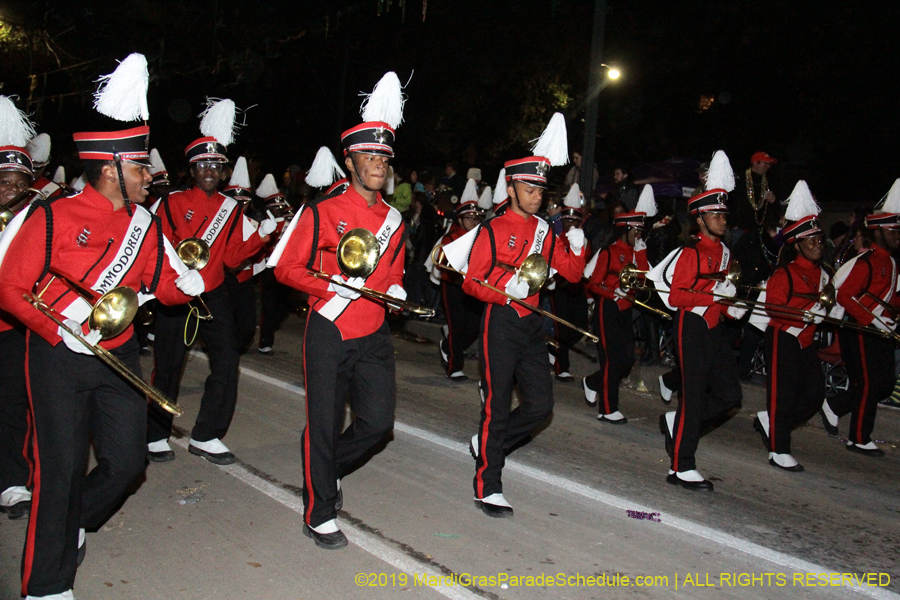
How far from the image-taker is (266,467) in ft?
19.4

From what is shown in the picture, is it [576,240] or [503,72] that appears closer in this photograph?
[576,240]

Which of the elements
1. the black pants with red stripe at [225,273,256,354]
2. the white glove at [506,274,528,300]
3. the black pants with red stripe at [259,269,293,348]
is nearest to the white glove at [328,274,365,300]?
the white glove at [506,274,528,300]

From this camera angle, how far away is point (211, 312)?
6.06 meters

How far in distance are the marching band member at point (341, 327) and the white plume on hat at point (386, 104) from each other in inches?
6.3

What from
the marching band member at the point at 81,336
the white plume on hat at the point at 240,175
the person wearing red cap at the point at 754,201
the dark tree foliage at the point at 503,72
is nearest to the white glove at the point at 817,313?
the person wearing red cap at the point at 754,201

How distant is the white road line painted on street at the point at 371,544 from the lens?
4039 mm

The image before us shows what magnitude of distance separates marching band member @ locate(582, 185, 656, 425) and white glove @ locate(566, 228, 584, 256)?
241 cm

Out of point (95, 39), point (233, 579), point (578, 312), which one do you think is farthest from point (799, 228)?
point (95, 39)

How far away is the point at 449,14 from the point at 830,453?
16.2m

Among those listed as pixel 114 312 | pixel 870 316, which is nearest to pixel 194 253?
pixel 114 312

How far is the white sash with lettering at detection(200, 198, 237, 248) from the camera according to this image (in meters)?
6.42

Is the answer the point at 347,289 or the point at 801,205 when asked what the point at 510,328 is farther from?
the point at 801,205

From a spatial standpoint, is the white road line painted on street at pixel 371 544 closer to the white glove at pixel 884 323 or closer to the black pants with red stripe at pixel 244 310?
the black pants with red stripe at pixel 244 310

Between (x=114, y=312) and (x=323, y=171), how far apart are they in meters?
2.56
